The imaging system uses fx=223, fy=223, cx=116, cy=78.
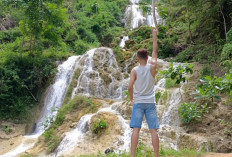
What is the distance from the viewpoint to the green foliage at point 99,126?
8406 mm

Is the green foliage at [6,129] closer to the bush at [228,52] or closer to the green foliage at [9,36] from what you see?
the green foliage at [9,36]

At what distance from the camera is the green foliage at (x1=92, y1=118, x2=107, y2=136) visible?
27.6 feet

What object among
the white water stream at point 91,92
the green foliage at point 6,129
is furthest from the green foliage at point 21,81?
the white water stream at point 91,92

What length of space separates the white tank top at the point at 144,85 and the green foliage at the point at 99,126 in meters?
4.85

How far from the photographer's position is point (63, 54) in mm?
16984

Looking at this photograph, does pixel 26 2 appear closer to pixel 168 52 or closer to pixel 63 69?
pixel 63 69

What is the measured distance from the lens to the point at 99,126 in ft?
27.7

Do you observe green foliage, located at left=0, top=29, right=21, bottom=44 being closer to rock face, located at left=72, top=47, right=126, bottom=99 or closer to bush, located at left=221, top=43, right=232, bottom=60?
rock face, located at left=72, top=47, right=126, bottom=99

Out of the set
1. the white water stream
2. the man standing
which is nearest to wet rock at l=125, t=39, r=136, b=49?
the white water stream

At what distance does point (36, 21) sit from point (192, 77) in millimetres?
9826

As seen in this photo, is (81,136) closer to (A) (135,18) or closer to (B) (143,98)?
(B) (143,98)

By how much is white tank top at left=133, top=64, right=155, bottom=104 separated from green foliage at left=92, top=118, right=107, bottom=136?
4854mm

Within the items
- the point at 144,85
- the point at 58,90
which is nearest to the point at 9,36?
the point at 58,90

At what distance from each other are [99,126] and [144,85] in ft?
16.7
